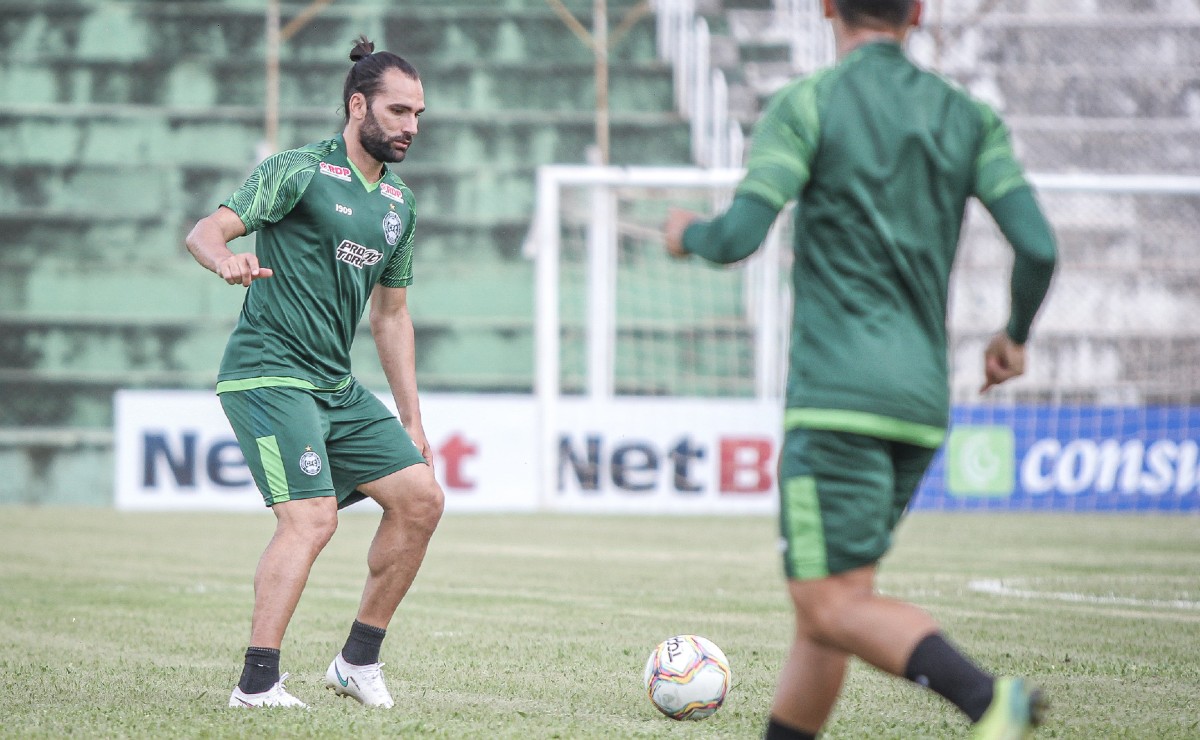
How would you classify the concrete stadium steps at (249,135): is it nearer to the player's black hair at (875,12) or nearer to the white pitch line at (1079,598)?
the white pitch line at (1079,598)

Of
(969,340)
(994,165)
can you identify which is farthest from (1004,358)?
(969,340)

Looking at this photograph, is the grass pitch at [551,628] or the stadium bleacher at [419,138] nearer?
the grass pitch at [551,628]

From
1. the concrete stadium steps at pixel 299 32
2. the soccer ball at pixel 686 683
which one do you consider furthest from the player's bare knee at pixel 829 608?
the concrete stadium steps at pixel 299 32

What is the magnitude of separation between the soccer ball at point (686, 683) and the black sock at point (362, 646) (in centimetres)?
86

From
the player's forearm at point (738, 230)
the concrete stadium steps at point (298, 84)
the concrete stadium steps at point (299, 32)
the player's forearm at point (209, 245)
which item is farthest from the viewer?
the concrete stadium steps at point (299, 32)

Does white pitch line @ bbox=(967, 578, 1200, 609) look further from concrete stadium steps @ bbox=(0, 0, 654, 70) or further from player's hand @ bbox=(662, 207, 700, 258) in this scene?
concrete stadium steps @ bbox=(0, 0, 654, 70)

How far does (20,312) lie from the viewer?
1995cm

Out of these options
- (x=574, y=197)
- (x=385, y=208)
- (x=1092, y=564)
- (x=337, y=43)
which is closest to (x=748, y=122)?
(x=574, y=197)

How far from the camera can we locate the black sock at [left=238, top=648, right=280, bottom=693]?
4758 mm

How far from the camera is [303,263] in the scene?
197 inches

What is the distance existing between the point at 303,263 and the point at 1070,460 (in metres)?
12.8

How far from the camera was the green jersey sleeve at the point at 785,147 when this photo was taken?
333 cm

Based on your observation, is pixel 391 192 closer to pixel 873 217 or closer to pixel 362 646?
pixel 362 646

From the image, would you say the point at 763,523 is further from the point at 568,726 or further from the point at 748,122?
the point at 568,726
